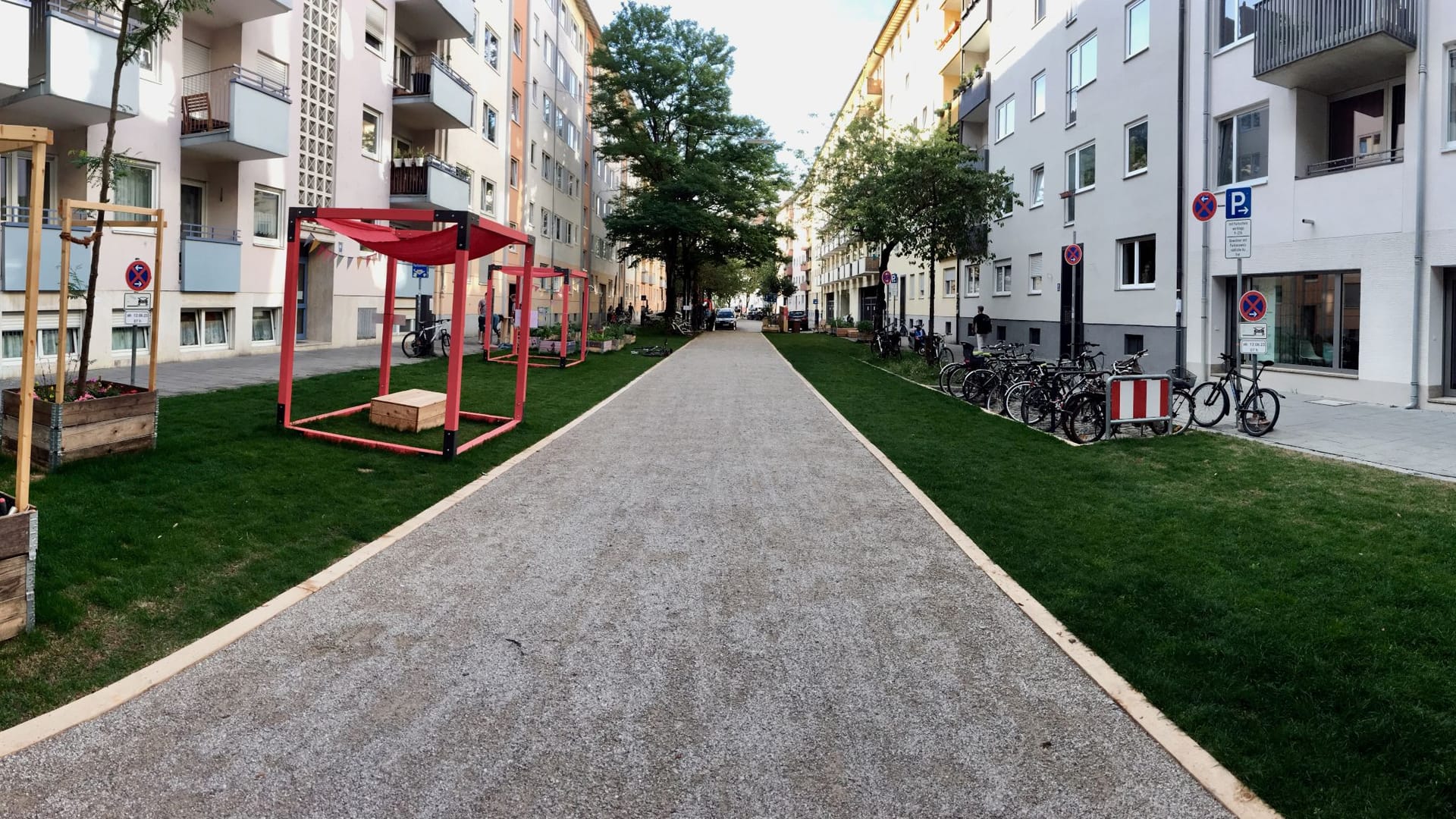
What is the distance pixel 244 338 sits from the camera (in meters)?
21.0

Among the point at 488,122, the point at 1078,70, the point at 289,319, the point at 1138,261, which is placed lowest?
the point at 289,319

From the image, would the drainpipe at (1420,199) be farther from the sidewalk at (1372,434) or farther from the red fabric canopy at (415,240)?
the red fabric canopy at (415,240)

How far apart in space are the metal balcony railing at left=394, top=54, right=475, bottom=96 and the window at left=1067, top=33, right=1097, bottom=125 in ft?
59.3

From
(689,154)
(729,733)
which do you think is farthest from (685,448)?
(689,154)

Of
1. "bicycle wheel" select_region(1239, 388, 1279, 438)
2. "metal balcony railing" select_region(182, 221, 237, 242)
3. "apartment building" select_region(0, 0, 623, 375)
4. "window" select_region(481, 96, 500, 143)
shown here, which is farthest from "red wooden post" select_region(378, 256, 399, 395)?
"window" select_region(481, 96, 500, 143)

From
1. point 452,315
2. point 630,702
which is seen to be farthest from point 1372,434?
point 630,702

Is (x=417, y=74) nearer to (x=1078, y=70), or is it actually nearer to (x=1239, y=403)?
(x=1078, y=70)

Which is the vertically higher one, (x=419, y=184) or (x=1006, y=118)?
(x=1006, y=118)

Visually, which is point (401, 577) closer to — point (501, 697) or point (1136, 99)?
point (501, 697)

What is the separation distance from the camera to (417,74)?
28.1 meters

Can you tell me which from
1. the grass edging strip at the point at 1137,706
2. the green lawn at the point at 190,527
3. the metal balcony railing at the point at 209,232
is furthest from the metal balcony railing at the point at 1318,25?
the metal balcony railing at the point at 209,232

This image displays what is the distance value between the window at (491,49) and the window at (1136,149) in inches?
914

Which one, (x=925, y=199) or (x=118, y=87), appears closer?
(x=118, y=87)

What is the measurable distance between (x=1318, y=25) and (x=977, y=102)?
21.4 metres
